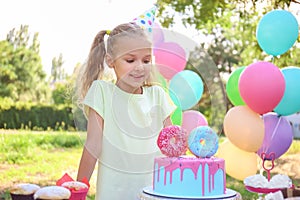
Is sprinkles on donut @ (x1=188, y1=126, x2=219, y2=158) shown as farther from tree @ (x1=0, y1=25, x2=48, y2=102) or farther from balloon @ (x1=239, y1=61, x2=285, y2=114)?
tree @ (x1=0, y1=25, x2=48, y2=102)

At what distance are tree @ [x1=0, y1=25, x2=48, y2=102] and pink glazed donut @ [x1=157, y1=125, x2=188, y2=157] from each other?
6.16 m

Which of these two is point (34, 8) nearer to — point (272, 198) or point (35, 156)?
point (35, 156)

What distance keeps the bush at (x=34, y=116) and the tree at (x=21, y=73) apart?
34cm

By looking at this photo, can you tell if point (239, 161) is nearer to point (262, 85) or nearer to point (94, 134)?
point (262, 85)

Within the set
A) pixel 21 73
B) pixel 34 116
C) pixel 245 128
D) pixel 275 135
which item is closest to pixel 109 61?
pixel 245 128

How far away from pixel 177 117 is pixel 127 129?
0.24 m

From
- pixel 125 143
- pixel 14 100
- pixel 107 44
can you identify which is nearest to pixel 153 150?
pixel 125 143

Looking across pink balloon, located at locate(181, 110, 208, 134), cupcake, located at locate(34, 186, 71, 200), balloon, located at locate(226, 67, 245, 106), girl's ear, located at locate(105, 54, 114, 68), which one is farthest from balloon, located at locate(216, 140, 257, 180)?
cupcake, located at locate(34, 186, 71, 200)

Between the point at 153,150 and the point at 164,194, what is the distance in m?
0.21

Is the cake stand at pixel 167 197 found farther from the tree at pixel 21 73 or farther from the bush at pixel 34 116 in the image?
the tree at pixel 21 73

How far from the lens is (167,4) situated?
671 cm

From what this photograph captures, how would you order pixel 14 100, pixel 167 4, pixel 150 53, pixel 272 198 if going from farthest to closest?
pixel 14 100 → pixel 167 4 → pixel 150 53 → pixel 272 198

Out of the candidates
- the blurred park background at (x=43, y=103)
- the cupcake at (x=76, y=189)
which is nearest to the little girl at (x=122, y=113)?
the cupcake at (x=76, y=189)

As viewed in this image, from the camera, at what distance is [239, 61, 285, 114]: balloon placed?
415 cm
